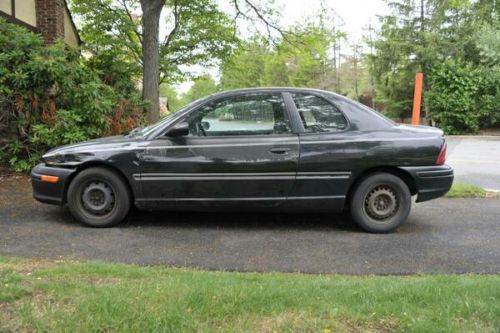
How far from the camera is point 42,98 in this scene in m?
8.52

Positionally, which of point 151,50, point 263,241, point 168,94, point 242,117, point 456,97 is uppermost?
point 168,94

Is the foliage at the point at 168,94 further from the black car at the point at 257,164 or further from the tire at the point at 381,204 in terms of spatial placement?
the tire at the point at 381,204

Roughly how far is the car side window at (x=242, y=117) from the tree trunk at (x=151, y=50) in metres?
5.55

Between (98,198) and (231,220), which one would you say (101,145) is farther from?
(231,220)

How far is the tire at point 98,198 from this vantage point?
19.3 ft

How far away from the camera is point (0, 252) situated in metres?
4.90

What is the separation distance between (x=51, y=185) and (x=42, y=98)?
3108mm

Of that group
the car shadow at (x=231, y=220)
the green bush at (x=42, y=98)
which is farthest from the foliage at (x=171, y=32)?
the car shadow at (x=231, y=220)

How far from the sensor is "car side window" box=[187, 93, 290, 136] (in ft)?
19.4

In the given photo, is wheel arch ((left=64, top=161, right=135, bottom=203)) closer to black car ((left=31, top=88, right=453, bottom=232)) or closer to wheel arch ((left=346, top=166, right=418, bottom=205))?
black car ((left=31, top=88, right=453, bottom=232))

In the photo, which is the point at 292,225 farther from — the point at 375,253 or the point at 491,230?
the point at 491,230

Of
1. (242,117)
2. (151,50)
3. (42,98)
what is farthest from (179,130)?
(151,50)

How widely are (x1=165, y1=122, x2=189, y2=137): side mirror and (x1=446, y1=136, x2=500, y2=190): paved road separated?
5.93 meters

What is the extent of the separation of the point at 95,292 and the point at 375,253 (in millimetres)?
2846
